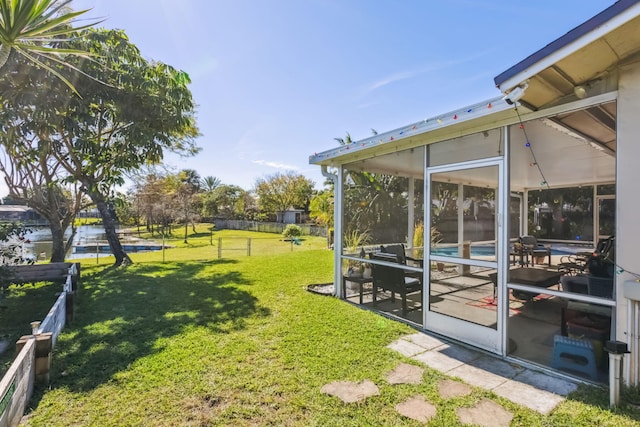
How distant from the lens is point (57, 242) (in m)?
10.0

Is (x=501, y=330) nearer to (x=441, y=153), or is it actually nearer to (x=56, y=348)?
(x=441, y=153)

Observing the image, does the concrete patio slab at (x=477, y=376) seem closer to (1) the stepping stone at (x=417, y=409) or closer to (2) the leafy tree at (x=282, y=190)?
(1) the stepping stone at (x=417, y=409)

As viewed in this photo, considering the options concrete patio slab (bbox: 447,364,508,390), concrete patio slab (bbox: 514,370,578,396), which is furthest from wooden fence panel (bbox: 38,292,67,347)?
concrete patio slab (bbox: 514,370,578,396)

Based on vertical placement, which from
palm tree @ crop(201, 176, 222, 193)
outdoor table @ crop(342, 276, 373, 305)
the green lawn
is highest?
palm tree @ crop(201, 176, 222, 193)

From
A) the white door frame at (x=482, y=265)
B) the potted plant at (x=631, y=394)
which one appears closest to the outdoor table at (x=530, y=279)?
the white door frame at (x=482, y=265)

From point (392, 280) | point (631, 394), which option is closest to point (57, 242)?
point (392, 280)

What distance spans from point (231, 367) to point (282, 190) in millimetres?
33329

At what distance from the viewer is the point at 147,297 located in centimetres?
639

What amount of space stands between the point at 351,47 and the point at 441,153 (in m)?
4.72

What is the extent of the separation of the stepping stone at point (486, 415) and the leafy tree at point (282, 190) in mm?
33943

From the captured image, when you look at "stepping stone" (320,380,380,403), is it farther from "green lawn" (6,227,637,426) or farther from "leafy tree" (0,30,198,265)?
"leafy tree" (0,30,198,265)

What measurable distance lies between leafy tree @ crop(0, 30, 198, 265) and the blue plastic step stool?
9.45 meters

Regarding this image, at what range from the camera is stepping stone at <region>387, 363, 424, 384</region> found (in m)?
3.12

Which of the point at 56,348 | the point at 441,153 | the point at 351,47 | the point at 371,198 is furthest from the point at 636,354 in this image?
the point at 351,47
